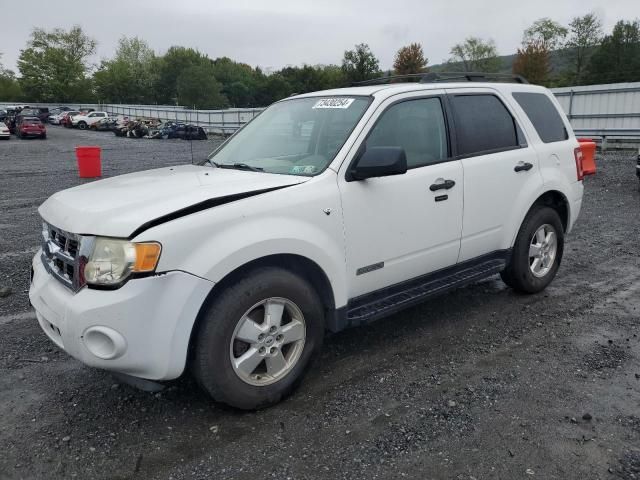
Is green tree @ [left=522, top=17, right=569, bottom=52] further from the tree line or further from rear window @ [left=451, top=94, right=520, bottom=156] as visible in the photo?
rear window @ [left=451, top=94, right=520, bottom=156]

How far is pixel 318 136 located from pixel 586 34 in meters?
70.8

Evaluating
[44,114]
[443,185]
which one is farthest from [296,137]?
[44,114]

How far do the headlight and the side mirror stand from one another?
1376 mm

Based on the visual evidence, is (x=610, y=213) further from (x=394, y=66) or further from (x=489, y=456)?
(x=394, y=66)

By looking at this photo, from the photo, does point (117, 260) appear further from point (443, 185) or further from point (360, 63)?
point (360, 63)

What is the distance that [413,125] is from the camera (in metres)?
4.16

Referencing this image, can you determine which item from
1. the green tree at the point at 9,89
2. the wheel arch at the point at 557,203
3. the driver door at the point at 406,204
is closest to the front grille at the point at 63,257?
the driver door at the point at 406,204

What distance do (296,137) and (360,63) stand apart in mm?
69044

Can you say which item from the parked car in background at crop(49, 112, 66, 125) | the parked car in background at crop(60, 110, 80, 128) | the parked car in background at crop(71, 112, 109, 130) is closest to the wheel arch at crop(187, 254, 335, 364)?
the parked car in background at crop(71, 112, 109, 130)

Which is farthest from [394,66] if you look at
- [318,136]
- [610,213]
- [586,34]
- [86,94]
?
[318,136]

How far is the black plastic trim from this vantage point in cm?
289

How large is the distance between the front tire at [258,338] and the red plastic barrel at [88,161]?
44.0 ft

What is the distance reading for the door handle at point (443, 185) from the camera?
13.3 feet

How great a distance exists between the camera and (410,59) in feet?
278
